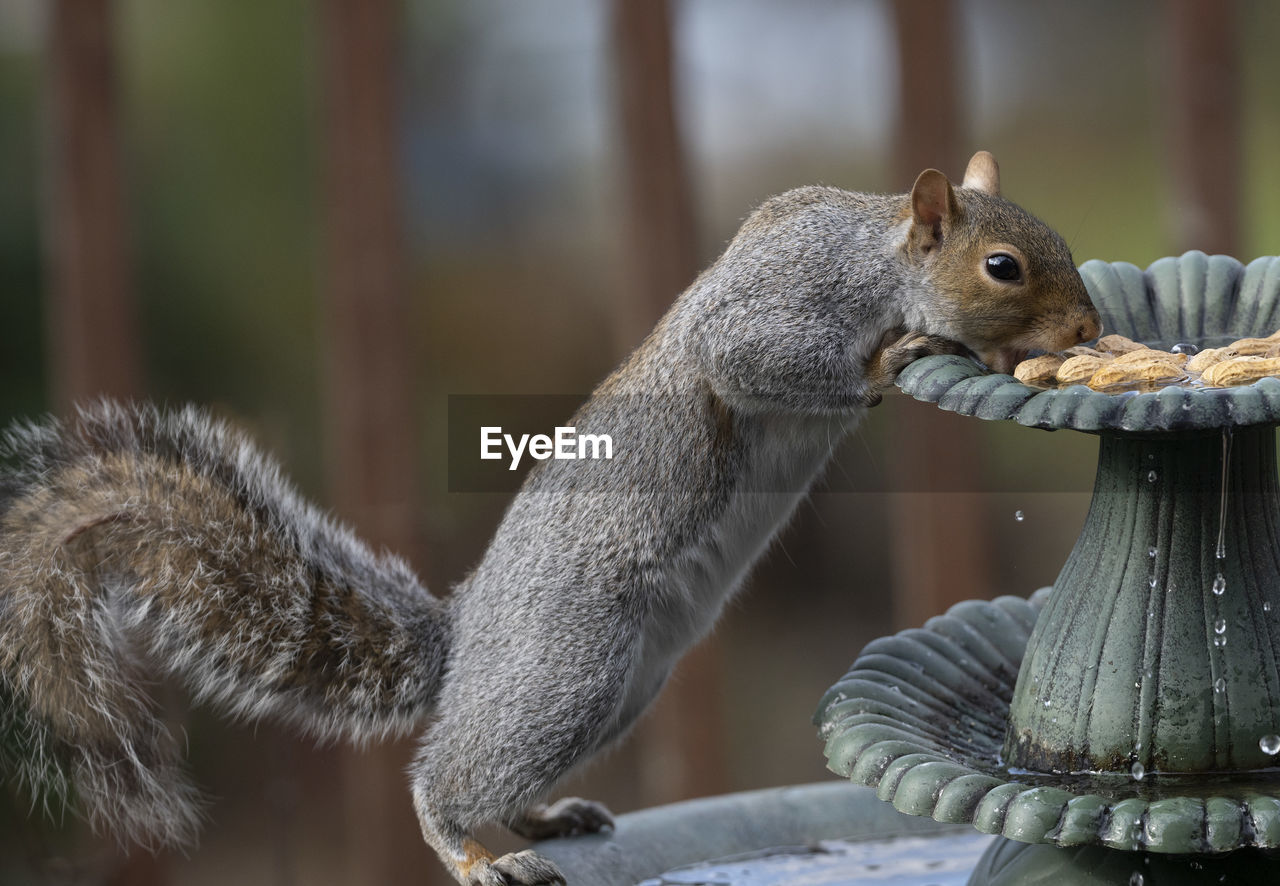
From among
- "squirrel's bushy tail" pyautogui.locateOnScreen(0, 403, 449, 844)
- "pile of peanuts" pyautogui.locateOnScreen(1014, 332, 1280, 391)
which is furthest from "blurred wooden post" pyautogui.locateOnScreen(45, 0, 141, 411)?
"pile of peanuts" pyautogui.locateOnScreen(1014, 332, 1280, 391)

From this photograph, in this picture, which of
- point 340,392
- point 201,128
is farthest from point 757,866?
point 201,128

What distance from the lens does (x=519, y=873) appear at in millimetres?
1230

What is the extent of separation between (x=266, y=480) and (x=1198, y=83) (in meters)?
1.25

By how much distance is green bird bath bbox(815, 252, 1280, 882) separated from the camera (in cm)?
89

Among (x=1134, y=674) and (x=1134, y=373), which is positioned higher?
(x=1134, y=373)

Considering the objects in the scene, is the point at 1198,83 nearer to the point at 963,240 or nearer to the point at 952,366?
the point at 963,240

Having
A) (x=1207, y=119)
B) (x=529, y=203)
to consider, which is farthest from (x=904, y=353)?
(x=529, y=203)

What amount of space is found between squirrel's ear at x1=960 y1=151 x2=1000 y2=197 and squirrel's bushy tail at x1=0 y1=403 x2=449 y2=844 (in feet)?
2.23

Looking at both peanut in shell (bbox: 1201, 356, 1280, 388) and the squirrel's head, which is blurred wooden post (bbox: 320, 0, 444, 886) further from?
peanut in shell (bbox: 1201, 356, 1280, 388)

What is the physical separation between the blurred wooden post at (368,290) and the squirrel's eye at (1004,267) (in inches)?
35.1

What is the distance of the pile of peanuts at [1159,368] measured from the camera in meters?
0.91

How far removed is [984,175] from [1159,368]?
1.51ft

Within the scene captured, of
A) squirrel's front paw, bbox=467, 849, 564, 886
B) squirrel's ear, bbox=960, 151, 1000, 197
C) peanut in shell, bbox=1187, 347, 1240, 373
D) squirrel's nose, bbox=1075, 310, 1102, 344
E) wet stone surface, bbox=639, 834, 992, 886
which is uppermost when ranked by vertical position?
squirrel's ear, bbox=960, 151, 1000, 197

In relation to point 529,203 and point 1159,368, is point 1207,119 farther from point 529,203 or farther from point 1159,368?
point 529,203
